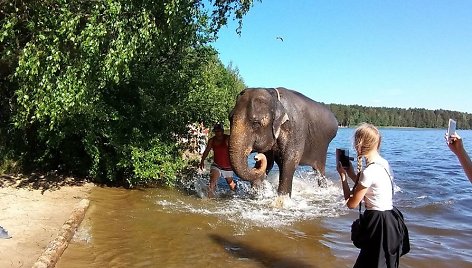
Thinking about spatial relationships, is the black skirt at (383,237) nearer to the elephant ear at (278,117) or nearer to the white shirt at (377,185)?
the white shirt at (377,185)

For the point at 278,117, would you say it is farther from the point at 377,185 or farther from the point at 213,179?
the point at 377,185

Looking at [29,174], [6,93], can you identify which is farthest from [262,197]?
[6,93]

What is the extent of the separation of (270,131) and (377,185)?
17.7 feet

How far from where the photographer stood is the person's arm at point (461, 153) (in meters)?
3.78

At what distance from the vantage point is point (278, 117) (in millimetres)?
9891

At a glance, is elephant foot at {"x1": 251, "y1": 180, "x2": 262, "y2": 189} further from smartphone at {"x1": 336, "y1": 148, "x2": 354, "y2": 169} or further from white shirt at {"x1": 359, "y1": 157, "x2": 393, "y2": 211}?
white shirt at {"x1": 359, "y1": 157, "x2": 393, "y2": 211}

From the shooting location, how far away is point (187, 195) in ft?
38.3

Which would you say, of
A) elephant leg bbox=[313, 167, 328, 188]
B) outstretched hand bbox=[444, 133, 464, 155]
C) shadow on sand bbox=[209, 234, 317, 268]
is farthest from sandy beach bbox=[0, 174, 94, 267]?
elephant leg bbox=[313, 167, 328, 188]

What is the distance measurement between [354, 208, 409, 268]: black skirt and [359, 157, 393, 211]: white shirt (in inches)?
3.0

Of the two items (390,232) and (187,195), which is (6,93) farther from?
(390,232)

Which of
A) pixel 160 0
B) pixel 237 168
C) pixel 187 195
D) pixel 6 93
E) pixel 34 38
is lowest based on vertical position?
pixel 187 195

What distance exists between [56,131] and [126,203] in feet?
7.84

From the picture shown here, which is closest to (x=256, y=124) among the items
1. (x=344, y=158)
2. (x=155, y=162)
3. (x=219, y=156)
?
(x=219, y=156)

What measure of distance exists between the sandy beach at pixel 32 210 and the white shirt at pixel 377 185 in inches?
161
